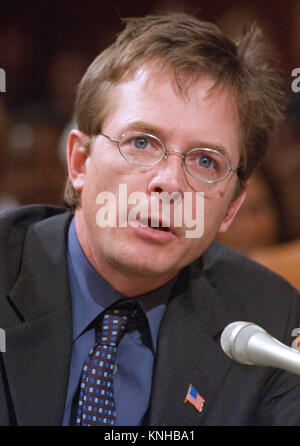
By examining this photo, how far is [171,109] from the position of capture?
54.4 inches

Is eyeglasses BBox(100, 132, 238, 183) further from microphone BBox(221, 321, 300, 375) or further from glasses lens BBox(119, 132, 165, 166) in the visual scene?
microphone BBox(221, 321, 300, 375)

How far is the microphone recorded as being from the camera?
0.90 metres

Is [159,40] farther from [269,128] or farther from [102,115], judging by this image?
[269,128]

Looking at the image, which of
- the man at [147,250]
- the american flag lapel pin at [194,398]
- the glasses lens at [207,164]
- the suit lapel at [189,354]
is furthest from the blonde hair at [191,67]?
the american flag lapel pin at [194,398]

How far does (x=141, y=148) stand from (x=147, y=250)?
0.24m

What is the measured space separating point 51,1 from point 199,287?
121 inches

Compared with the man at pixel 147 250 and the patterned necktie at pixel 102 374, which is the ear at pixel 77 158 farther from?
the patterned necktie at pixel 102 374

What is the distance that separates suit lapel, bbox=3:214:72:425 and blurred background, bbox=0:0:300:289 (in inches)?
35.3

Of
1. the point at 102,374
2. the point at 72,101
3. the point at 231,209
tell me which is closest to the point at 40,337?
the point at 102,374

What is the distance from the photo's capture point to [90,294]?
147 cm

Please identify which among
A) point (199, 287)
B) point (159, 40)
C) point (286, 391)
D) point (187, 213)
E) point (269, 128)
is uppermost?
point (159, 40)

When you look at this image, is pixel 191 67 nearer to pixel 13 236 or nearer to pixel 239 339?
pixel 13 236
